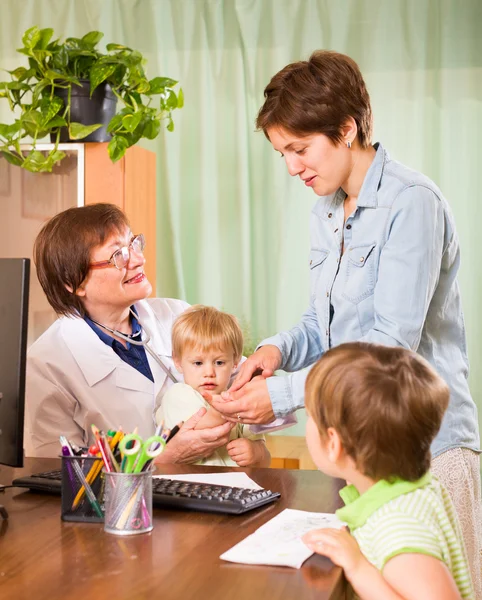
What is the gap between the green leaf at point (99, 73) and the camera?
10.2ft

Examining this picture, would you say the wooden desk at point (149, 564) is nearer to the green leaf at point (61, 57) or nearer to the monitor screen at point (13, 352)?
the monitor screen at point (13, 352)

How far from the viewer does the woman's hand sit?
1972 mm

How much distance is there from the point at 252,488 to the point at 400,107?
271 cm

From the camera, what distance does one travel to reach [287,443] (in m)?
3.72

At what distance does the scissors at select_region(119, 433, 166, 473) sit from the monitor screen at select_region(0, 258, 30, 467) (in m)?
0.24

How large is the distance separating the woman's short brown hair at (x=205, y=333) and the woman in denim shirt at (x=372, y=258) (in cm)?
28

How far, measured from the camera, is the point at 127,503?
1.30 metres

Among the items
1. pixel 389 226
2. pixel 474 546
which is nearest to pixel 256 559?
pixel 474 546

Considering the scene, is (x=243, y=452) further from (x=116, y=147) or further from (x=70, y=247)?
(x=116, y=147)

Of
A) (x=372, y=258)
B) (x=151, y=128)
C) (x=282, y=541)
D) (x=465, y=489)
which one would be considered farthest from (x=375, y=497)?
(x=151, y=128)

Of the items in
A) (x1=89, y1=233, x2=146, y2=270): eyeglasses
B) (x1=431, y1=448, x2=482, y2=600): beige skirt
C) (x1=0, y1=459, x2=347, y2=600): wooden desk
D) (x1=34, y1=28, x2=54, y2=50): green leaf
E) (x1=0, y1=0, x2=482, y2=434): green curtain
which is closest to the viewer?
(x1=0, y1=459, x2=347, y2=600): wooden desk

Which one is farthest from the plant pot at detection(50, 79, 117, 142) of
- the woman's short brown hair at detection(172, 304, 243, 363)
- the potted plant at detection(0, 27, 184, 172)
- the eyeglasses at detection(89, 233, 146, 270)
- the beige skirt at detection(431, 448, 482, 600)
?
the beige skirt at detection(431, 448, 482, 600)

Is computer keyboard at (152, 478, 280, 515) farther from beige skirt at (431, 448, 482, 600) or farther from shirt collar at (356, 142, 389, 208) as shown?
shirt collar at (356, 142, 389, 208)

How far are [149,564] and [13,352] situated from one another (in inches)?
18.1
